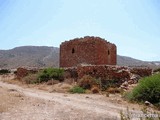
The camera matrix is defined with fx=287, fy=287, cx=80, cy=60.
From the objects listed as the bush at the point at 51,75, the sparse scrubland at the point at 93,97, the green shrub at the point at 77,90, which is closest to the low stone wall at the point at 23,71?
the sparse scrubland at the point at 93,97

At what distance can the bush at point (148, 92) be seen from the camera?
13836mm

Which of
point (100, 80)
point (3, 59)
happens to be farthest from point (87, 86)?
point (3, 59)

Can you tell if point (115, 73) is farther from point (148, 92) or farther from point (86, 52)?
point (148, 92)

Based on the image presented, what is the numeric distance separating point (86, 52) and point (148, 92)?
41.8 feet

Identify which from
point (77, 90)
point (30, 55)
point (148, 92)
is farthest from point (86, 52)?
point (30, 55)

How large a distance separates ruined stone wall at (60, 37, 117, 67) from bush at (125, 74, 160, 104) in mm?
11618

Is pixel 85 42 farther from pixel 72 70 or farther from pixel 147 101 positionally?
pixel 147 101

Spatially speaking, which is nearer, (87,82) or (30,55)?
(87,82)

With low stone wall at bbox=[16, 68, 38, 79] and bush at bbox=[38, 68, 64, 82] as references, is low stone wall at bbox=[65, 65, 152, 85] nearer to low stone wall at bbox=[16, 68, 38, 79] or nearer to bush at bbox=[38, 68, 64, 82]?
bush at bbox=[38, 68, 64, 82]

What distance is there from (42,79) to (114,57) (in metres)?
9.11

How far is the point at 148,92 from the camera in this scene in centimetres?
1417

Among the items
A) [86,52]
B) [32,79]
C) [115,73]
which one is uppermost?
[86,52]

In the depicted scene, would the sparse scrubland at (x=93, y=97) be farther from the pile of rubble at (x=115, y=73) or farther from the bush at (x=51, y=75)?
the pile of rubble at (x=115, y=73)

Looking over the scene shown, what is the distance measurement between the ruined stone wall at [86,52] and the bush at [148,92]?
11.6 metres
